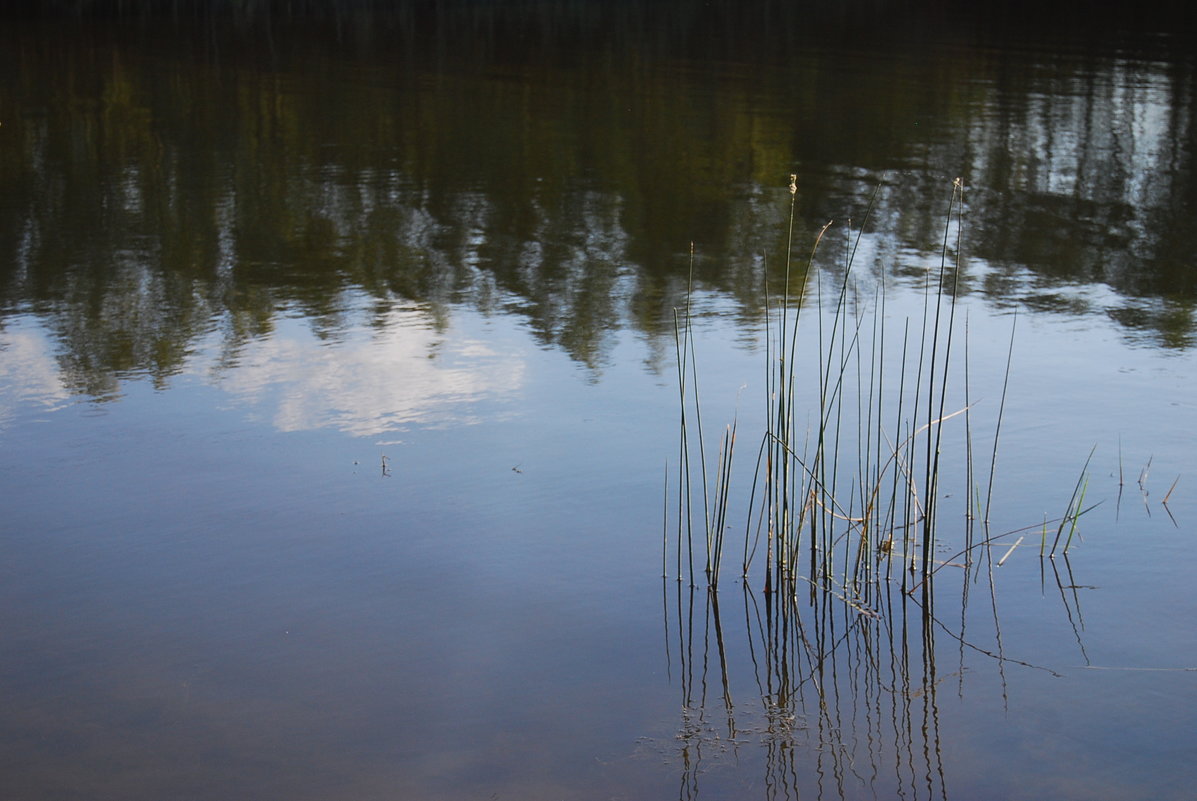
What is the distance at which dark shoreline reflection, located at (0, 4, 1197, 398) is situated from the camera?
5652 millimetres

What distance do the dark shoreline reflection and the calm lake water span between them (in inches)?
1.8

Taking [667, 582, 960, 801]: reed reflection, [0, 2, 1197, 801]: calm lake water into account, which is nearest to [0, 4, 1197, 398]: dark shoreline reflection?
[0, 2, 1197, 801]: calm lake water

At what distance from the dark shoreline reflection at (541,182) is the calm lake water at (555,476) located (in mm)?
46

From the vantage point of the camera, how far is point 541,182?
823cm

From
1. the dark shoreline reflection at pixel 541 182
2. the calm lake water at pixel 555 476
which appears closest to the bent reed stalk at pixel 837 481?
the calm lake water at pixel 555 476

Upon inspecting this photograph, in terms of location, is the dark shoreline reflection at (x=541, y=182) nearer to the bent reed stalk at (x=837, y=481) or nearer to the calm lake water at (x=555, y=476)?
the calm lake water at (x=555, y=476)

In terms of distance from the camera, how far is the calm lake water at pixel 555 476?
247 centimetres

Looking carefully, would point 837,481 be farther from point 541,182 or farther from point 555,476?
point 541,182

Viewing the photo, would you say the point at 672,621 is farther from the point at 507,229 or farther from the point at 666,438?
the point at 507,229

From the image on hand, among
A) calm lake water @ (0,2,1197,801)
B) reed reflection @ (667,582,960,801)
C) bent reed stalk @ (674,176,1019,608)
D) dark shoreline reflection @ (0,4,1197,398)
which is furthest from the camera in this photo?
dark shoreline reflection @ (0,4,1197,398)

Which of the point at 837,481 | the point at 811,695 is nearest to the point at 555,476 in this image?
the point at 837,481

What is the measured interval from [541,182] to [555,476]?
480 centimetres

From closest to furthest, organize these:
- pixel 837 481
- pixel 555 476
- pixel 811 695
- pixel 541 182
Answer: pixel 811 695 → pixel 837 481 → pixel 555 476 → pixel 541 182

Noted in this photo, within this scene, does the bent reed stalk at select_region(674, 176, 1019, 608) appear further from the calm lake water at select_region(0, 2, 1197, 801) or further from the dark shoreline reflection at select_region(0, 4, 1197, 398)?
the dark shoreline reflection at select_region(0, 4, 1197, 398)
